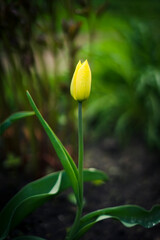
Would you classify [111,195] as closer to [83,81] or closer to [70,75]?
[70,75]

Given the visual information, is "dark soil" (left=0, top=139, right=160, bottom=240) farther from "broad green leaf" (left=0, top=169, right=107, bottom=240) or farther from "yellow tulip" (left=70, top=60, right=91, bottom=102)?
"yellow tulip" (left=70, top=60, right=91, bottom=102)

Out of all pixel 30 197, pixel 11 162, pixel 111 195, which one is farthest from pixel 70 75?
pixel 30 197

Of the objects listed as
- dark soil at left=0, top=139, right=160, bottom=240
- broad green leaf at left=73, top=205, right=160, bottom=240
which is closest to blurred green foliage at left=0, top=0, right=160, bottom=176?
dark soil at left=0, top=139, right=160, bottom=240

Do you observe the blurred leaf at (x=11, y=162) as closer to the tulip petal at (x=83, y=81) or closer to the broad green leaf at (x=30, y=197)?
the broad green leaf at (x=30, y=197)

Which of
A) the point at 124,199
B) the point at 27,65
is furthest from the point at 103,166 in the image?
the point at 27,65

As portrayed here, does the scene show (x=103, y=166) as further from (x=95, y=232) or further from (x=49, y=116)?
(x=95, y=232)

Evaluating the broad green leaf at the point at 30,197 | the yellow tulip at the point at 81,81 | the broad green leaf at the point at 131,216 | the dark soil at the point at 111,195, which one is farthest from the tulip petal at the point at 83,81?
the dark soil at the point at 111,195
